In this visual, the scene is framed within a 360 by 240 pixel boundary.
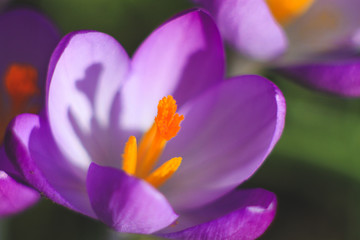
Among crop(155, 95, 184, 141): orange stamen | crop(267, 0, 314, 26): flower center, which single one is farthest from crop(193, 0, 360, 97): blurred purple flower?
crop(155, 95, 184, 141): orange stamen

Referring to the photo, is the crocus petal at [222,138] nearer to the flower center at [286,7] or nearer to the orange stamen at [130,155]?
the orange stamen at [130,155]

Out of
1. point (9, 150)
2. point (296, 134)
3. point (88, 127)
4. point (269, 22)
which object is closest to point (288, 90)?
point (296, 134)

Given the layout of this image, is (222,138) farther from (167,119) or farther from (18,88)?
(18,88)

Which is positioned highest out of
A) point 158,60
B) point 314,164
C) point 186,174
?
point 158,60

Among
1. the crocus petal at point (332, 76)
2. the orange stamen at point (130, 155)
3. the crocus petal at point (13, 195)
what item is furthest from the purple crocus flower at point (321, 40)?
the crocus petal at point (13, 195)

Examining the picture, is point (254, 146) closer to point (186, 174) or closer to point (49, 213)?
point (186, 174)

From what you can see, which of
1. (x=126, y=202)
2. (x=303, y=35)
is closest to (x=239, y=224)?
(x=126, y=202)
